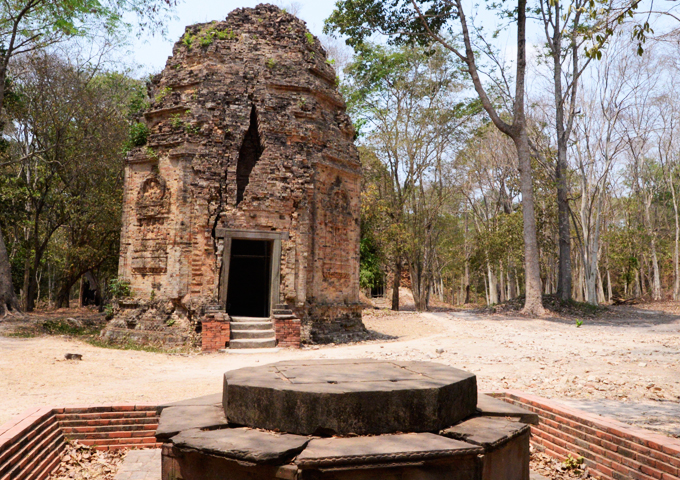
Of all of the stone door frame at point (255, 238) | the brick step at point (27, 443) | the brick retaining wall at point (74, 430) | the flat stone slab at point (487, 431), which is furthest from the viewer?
the stone door frame at point (255, 238)

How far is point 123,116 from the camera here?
2319 cm

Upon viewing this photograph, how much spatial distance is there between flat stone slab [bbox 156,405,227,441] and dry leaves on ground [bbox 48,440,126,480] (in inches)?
47.1

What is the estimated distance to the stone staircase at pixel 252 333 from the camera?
467 inches

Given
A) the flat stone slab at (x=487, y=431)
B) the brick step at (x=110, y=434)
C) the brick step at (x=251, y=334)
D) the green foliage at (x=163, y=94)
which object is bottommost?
the brick step at (x=110, y=434)

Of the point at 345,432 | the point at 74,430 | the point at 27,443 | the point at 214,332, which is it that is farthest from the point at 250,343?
the point at 345,432

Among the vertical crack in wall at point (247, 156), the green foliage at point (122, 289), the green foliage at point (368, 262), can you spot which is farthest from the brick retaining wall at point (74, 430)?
the green foliage at point (368, 262)

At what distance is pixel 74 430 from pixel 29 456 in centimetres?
94

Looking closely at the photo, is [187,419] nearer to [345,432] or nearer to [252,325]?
[345,432]

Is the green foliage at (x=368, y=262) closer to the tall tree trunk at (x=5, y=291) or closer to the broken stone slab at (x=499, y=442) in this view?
the tall tree trunk at (x=5, y=291)

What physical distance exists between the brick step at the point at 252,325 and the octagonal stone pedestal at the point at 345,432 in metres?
8.18

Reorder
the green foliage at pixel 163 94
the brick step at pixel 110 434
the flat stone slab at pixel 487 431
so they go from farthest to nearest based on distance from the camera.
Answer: the green foliage at pixel 163 94 < the brick step at pixel 110 434 < the flat stone slab at pixel 487 431

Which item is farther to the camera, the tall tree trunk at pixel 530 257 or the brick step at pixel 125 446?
the tall tree trunk at pixel 530 257

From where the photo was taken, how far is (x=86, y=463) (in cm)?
499

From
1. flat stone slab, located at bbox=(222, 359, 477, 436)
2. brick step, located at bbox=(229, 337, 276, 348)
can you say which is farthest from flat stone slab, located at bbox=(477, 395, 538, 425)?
brick step, located at bbox=(229, 337, 276, 348)
